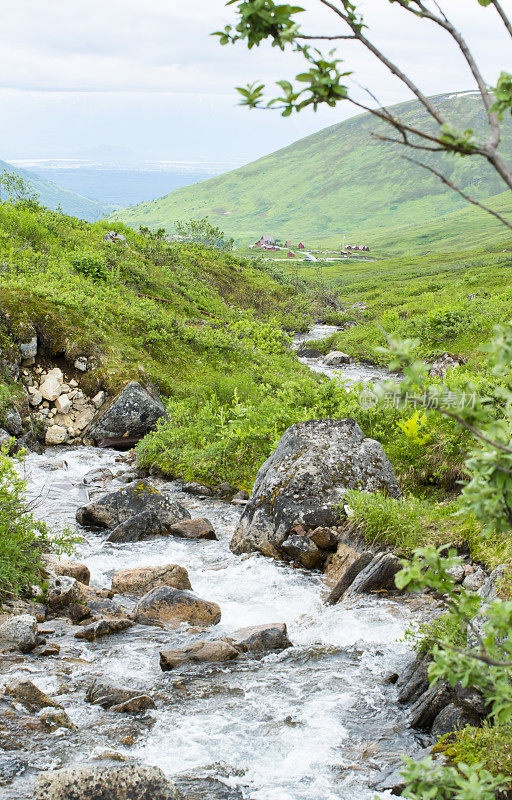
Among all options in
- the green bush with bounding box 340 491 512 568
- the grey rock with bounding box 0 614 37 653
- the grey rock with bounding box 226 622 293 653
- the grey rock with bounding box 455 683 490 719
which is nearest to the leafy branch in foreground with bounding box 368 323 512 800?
the grey rock with bounding box 455 683 490 719

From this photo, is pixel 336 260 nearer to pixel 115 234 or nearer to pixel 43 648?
pixel 115 234

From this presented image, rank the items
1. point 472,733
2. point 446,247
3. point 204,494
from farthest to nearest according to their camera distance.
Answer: point 446,247
point 204,494
point 472,733

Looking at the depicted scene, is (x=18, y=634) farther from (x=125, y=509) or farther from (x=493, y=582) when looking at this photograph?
(x=493, y=582)

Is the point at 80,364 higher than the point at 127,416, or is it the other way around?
the point at 80,364

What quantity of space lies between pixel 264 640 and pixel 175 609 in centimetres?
170

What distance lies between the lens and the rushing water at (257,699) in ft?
20.7

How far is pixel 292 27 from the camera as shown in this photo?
314 cm

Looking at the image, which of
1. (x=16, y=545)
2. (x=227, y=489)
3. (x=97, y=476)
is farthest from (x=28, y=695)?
(x=97, y=476)

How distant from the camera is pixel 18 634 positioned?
8.33m


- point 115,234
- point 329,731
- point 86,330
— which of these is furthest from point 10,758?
point 115,234

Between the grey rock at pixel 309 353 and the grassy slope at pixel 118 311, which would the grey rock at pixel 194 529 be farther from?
the grey rock at pixel 309 353

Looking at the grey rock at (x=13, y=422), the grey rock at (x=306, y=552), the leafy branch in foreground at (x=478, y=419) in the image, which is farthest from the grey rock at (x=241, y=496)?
the leafy branch in foreground at (x=478, y=419)

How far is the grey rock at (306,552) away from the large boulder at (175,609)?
237cm

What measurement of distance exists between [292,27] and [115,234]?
36809 mm
